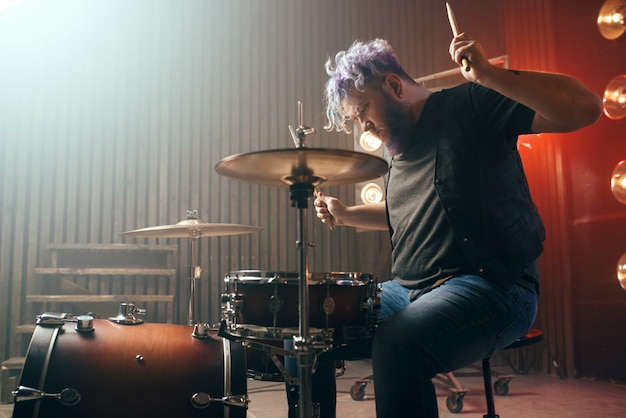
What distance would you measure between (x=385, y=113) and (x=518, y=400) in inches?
92.7

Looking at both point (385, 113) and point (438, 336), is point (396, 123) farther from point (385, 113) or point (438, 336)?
point (438, 336)

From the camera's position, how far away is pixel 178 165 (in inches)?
191

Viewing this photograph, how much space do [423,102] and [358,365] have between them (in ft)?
10.3

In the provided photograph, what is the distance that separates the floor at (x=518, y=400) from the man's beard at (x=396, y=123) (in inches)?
68.0

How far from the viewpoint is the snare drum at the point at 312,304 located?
179 centimetres

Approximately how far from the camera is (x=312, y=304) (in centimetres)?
180

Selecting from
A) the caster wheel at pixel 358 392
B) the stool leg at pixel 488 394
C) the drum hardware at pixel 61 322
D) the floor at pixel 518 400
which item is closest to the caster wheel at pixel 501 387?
the floor at pixel 518 400

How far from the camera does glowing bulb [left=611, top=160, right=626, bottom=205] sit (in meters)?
3.65

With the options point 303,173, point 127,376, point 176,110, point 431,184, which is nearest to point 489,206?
point 431,184

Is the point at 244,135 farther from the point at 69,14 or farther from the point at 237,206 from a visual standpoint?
the point at 69,14

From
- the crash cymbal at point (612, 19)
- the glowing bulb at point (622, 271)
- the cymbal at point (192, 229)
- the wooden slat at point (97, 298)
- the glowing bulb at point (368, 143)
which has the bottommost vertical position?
the wooden slat at point (97, 298)

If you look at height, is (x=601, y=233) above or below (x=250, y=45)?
below

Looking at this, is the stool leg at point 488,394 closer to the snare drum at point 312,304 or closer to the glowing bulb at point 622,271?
the snare drum at point 312,304

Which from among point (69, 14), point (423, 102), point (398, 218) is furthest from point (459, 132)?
point (69, 14)
